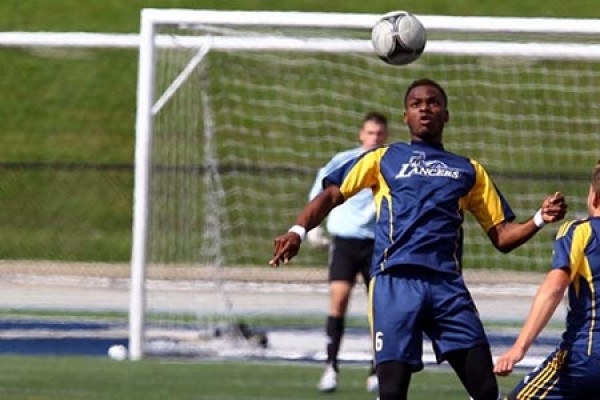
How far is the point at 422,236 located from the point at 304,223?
54 cm

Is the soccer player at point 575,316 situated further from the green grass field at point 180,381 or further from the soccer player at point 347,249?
the soccer player at point 347,249

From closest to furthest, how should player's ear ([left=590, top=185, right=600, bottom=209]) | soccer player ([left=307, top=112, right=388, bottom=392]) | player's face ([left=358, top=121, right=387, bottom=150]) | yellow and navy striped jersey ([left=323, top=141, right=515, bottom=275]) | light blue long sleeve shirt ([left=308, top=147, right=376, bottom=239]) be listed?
player's ear ([left=590, top=185, right=600, bottom=209])
yellow and navy striped jersey ([left=323, top=141, right=515, bottom=275])
player's face ([left=358, top=121, right=387, bottom=150])
soccer player ([left=307, top=112, right=388, bottom=392])
light blue long sleeve shirt ([left=308, top=147, right=376, bottom=239])

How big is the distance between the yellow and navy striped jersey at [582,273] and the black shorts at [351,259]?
174 inches

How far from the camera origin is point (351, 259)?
10.8 m

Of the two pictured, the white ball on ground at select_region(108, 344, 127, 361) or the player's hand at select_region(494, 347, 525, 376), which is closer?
the player's hand at select_region(494, 347, 525, 376)

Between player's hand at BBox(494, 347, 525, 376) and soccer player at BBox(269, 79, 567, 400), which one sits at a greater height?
soccer player at BBox(269, 79, 567, 400)

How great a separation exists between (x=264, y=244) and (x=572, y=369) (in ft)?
32.7

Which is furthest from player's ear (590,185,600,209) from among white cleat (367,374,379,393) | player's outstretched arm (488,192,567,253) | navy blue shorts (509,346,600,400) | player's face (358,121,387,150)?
player's face (358,121,387,150)

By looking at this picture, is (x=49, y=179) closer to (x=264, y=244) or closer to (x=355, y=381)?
(x=264, y=244)

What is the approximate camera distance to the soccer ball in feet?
28.3

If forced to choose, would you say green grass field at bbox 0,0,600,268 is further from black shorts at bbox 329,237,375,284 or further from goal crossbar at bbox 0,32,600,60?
black shorts at bbox 329,237,375,284

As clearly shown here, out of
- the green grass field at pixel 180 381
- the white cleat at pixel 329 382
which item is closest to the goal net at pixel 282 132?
the green grass field at pixel 180 381

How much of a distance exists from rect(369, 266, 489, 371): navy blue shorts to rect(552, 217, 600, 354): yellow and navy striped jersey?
55 centimetres

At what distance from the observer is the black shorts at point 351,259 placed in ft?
35.2
